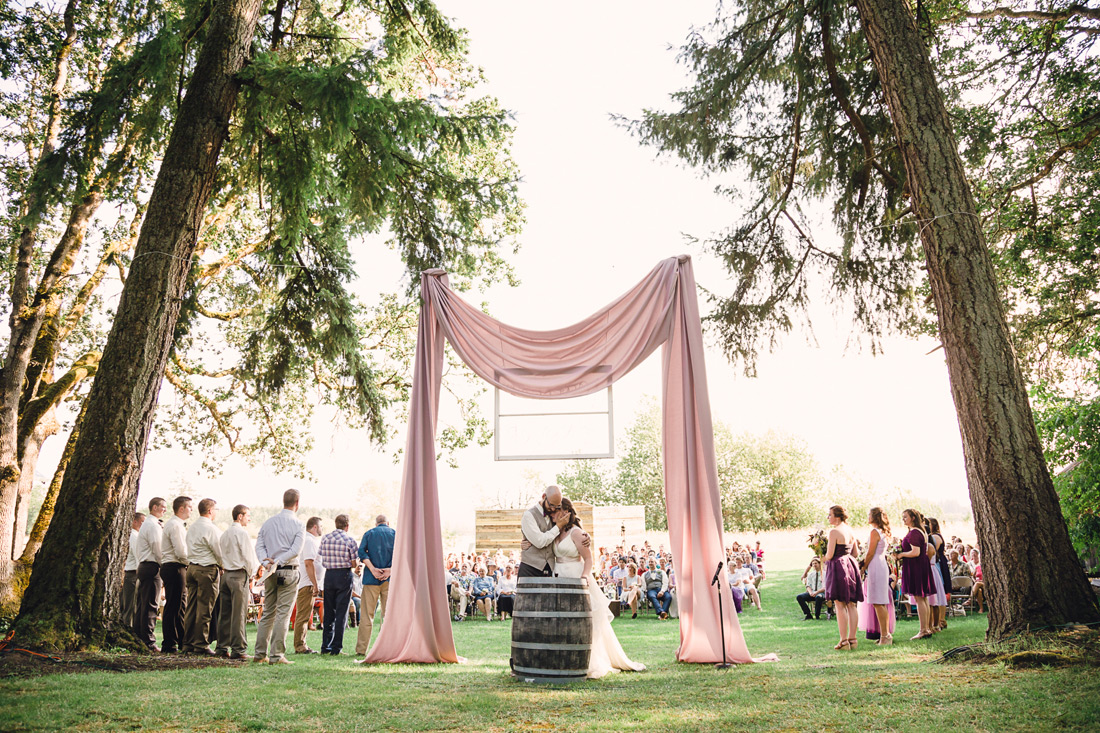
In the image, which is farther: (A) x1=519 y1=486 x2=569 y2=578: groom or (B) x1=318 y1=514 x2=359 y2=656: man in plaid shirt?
(B) x1=318 y1=514 x2=359 y2=656: man in plaid shirt

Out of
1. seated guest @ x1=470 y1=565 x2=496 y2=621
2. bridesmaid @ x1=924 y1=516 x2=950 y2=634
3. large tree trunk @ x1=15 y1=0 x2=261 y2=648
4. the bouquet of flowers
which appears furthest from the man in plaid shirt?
the bouquet of flowers

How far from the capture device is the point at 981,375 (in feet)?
20.0

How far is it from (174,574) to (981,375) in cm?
826

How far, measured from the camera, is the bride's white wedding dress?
249 inches

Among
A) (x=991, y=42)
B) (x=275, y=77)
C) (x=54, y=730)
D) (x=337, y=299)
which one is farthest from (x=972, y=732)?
(x=991, y=42)

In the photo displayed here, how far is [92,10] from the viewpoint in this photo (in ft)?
41.0

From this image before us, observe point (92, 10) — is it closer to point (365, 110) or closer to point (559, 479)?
point (365, 110)

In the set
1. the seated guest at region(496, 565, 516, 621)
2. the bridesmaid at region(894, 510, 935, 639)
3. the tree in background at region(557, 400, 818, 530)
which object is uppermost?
the tree in background at region(557, 400, 818, 530)

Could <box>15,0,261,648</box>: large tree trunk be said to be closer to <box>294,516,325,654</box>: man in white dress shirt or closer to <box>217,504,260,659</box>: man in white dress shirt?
<box>217,504,260,659</box>: man in white dress shirt

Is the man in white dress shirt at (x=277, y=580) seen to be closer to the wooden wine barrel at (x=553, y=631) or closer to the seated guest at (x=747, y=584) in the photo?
the wooden wine barrel at (x=553, y=631)

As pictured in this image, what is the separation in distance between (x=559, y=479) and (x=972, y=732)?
141 ft

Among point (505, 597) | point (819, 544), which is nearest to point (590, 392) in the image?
point (819, 544)

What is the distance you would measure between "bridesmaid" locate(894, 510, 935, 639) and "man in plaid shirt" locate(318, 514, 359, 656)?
6276 mm

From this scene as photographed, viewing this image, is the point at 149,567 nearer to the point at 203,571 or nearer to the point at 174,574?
the point at 174,574
